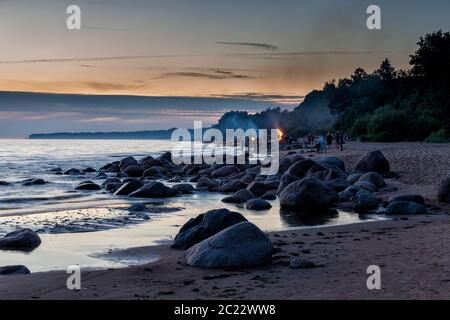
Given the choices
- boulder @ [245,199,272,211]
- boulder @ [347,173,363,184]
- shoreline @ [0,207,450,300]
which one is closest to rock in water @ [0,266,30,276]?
shoreline @ [0,207,450,300]

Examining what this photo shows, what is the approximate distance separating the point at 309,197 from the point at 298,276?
877 cm

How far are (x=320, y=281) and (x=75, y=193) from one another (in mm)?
17747

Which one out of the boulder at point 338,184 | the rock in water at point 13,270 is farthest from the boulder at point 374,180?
the rock in water at point 13,270

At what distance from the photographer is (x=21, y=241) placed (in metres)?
11.2

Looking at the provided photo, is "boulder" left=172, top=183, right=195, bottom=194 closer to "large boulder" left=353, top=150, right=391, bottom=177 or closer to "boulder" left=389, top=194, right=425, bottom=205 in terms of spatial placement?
"large boulder" left=353, top=150, right=391, bottom=177

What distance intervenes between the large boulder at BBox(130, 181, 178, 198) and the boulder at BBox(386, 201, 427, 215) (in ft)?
28.4

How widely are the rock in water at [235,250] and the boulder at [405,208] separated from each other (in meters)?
6.88

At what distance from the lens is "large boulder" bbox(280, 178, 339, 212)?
54.4 feet

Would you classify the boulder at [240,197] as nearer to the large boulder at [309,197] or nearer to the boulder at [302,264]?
the large boulder at [309,197]

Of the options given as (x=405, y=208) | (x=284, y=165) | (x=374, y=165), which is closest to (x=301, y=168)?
(x=374, y=165)

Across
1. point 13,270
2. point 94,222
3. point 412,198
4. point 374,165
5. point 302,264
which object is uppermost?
point 374,165

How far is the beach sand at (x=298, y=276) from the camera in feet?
23.0

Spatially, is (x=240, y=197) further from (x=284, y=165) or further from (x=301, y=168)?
(x=284, y=165)
